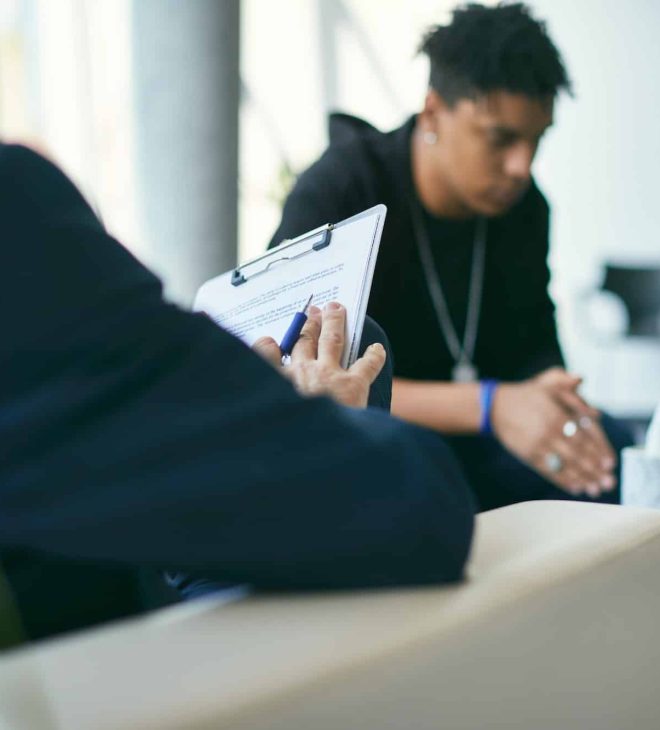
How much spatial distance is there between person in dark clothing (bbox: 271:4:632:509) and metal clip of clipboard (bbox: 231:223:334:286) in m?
0.67

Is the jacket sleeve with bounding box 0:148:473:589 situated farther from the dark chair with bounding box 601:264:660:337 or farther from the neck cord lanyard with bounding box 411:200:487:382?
the dark chair with bounding box 601:264:660:337

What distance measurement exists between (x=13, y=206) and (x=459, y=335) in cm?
160

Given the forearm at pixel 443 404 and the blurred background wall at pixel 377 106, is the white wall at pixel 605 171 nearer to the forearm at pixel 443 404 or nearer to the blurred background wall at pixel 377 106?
the blurred background wall at pixel 377 106

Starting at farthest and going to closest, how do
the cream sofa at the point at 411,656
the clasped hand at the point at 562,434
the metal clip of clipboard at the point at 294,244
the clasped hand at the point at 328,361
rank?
1. the clasped hand at the point at 562,434
2. the metal clip of clipboard at the point at 294,244
3. the clasped hand at the point at 328,361
4. the cream sofa at the point at 411,656

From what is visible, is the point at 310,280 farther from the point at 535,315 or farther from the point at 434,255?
the point at 535,315

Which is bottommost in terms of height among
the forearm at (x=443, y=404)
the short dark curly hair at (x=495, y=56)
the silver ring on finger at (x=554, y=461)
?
the silver ring on finger at (x=554, y=461)

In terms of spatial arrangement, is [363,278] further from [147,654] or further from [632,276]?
[632,276]

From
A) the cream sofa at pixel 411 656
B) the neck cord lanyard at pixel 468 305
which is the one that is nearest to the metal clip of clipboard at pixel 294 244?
the cream sofa at pixel 411 656

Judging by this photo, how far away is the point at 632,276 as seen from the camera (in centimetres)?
536

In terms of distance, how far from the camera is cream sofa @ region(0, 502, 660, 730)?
18.7 inches

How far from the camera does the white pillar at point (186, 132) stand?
3156 mm

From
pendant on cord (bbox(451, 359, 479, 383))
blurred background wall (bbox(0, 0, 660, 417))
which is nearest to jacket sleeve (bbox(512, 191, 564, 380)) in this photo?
pendant on cord (bbox(451, 359, 479, 383))

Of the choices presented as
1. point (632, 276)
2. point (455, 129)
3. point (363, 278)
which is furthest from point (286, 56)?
point (363, 278)

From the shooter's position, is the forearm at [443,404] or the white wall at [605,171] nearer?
the forearm at [443,404]
